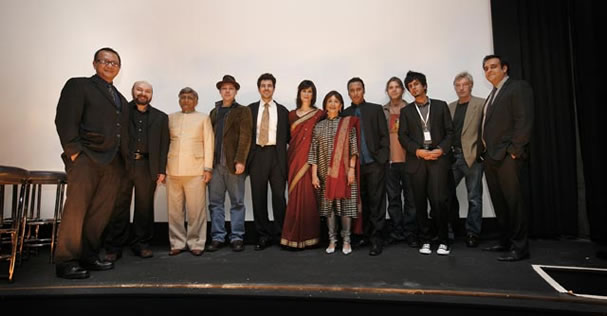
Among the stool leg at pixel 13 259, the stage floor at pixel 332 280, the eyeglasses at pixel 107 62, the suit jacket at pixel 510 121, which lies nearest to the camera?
the stage floor at pixel 332 280

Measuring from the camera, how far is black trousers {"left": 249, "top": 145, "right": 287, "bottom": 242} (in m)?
3.00

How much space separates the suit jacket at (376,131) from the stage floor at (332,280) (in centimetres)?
78

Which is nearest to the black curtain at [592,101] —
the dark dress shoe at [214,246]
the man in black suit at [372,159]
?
the man in black suit at [372,159]

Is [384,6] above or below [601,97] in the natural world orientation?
above

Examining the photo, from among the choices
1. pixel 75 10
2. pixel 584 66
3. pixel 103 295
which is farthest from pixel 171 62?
pixel 584 66

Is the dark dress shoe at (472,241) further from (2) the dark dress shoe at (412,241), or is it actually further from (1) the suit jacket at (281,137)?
(1) the suit jacket at (281,137)

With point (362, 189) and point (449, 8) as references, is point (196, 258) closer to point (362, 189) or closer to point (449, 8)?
point (362, 189)

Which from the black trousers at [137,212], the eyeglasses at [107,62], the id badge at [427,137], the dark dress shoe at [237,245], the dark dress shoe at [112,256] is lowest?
the dark dress shoe at [112,256]

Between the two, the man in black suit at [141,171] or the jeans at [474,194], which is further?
the jeans at [474,194]

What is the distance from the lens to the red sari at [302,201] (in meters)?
2.83

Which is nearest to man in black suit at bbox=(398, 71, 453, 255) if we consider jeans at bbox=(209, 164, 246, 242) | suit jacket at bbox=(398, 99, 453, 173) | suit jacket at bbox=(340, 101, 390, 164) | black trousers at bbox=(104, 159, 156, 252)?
suit jacket at bbox=(398, 99, 453, 173)

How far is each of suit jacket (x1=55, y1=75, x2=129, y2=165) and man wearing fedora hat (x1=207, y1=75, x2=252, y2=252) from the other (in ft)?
2.86

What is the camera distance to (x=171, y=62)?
3.82 metres

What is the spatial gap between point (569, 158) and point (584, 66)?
3.25 feet
